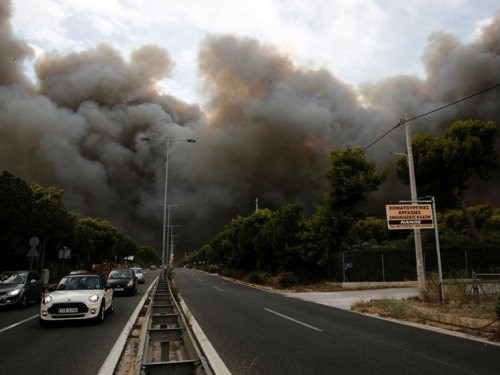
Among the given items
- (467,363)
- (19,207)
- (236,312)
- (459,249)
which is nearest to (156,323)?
(236,312)

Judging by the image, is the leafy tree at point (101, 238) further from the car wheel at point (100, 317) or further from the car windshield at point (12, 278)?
the car wheel at point (100, 317)

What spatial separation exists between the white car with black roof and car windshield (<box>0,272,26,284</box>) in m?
5.68

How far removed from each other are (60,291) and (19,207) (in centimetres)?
1593

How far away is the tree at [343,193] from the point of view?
26375 mm

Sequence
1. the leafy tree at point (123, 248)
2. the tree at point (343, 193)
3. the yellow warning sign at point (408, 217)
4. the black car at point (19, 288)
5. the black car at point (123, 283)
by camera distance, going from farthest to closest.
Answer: the leafy tree at point (123, 248) < the tree at point (343, 193) < the black car at point (123, 283) < the yellow warning sign at point (408, 217) < the black car at point (19, 288)

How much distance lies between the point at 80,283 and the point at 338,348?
853 cm

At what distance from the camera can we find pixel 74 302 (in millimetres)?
10266

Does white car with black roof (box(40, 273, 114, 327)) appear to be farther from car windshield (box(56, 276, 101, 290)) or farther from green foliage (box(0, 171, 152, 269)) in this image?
green foliage (box(0, 171, 152, 269))

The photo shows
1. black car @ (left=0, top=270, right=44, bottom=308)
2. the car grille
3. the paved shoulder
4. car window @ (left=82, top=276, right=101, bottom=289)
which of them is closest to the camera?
the car grille

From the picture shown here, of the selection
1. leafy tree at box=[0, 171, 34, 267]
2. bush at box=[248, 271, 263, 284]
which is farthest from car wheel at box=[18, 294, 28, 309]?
bush at box=[248, 271, 263, 284]

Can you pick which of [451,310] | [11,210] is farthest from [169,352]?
[11,210]

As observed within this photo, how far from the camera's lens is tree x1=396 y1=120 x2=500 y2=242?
3375cm

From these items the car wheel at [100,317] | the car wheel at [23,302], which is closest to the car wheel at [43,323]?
the car wheel at [100,317]

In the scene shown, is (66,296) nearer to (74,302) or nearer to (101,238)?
(74,302)
